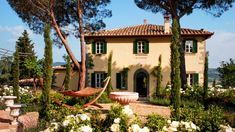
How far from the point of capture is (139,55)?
2461 centimetres

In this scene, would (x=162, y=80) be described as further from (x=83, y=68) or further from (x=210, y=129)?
(x=210, y=129)

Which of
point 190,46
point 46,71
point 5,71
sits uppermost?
point 190,46

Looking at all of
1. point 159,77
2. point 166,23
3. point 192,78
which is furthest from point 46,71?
point 192,78

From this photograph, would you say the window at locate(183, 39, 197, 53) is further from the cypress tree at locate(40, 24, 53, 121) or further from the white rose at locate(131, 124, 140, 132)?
the white rose at locate(131, 124, 140, 132)

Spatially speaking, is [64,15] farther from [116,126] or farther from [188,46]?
[116,126]

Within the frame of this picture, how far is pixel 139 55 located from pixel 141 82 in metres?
2.07

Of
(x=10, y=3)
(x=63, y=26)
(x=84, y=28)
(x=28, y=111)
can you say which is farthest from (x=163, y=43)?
(x=28, y=111)

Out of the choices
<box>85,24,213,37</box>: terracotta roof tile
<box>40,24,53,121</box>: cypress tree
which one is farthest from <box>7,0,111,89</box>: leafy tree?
<box>40,24,53,121</box>: cypress tree

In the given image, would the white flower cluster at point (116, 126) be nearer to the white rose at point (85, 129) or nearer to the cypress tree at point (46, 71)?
the white rose at point (85, 129)

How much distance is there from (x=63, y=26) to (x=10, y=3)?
3.97m

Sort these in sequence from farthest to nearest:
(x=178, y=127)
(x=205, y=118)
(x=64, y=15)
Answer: (x=64, y=15) < (x=205, y=118) < (x=178, y=127)

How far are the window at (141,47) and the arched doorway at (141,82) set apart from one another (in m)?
1.43

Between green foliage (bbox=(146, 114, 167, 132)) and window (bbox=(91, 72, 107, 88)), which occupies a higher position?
window (bbox=(91, 72, 107, 88))

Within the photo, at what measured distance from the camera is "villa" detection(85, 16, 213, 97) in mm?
24094
